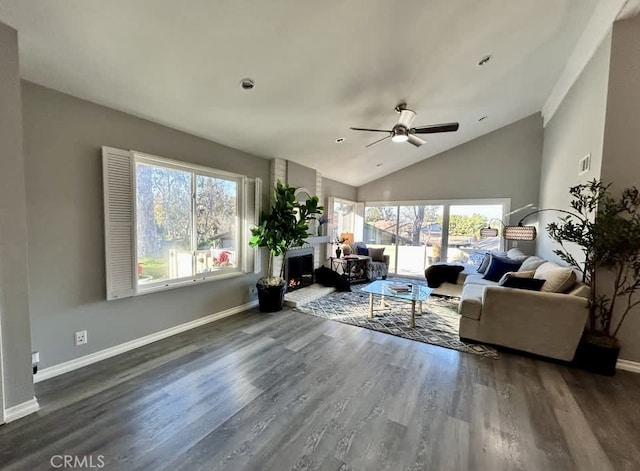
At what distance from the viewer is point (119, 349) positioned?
2795mm

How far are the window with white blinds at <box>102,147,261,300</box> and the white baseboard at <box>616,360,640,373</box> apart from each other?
4.44 metres

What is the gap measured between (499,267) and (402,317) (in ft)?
6.58

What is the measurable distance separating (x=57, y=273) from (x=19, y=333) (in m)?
0.64

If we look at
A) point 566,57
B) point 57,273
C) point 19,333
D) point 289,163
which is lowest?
point 19,333

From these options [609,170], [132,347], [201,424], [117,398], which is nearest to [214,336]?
[132,347]

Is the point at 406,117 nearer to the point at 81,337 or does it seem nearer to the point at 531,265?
the point at 531,265

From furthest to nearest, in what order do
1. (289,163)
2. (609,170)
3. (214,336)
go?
(289,163) → (214,336) → (609,170)

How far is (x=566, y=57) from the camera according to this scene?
3.67 m

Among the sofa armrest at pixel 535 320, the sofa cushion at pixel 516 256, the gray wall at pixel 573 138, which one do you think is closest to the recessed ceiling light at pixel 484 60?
the gray wall at pixel 573 138

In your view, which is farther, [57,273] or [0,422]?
[57,273]

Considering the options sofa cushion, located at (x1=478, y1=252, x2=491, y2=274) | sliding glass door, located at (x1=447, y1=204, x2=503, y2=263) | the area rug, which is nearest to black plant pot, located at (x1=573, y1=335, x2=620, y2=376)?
the area rug

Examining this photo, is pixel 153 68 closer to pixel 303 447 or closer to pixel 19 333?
pixel 19 333

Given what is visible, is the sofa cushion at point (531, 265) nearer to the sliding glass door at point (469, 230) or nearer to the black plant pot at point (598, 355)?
the black plant pot at point (598, 355)

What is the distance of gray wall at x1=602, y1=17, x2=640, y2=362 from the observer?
2578 millimetres
